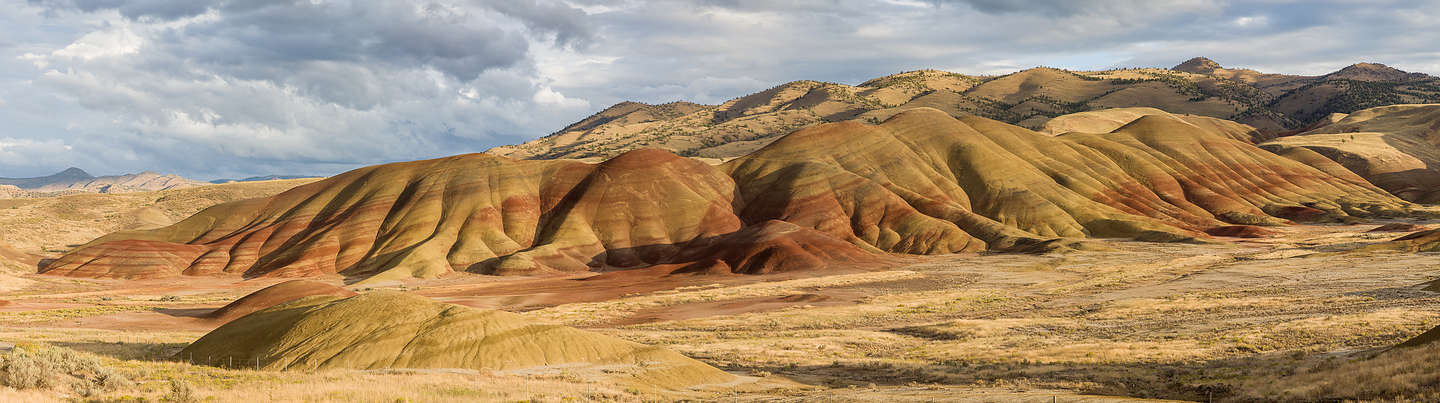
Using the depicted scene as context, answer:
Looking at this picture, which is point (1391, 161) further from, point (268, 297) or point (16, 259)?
point (16, 259)

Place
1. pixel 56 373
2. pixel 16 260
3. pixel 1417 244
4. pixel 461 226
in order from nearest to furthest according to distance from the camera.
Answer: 1. pixel 56 373
2. pixel 1417 244
3. pixel 16 260
4. pixel 461 226

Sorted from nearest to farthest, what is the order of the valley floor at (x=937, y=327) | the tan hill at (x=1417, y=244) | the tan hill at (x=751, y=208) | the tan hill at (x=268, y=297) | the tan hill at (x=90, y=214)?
the valley floor at (x=937, y=327)
the tan hill at (x=268, y=297)
the tan hill at (x=1417, y=244)
the tan hill at (x=751, y=208)
the tan hill at (x=90, y=214)

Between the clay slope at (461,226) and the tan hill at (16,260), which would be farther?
the clay slope at (461,226)

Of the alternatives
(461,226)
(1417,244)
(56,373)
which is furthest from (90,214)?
(1417,244)

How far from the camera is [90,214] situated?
15075 centimetres

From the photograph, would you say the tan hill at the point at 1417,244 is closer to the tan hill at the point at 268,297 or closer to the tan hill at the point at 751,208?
the tan hill at the point at 751,208

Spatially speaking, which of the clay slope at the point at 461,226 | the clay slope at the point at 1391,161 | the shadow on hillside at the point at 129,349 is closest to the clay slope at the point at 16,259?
the clay slope at the point at 461,226

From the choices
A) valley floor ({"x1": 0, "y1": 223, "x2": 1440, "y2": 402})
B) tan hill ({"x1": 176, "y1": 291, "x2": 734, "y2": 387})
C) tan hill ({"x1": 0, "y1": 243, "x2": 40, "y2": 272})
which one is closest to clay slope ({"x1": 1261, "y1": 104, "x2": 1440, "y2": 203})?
valley floor ({"x1": 0, "y1": 223, "x2": 1440, "y2": 402})

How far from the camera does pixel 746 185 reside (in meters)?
142

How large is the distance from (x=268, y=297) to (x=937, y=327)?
5632 cm

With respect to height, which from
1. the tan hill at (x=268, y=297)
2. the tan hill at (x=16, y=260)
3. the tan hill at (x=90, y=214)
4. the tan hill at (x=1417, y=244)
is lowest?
the tan hill at (x=1417, y=244)

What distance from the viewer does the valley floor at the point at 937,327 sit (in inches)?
1105

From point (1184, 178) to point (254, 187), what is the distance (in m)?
207

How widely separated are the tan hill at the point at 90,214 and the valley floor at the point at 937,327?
41.6 metres
